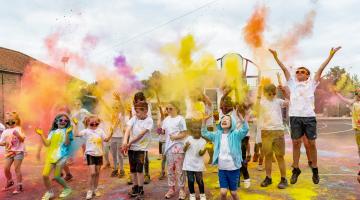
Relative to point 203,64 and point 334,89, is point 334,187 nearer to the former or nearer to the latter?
point 334,89

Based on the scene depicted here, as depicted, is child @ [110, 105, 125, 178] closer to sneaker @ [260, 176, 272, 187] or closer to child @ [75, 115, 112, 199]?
child @ [75, 115, 112, 199]

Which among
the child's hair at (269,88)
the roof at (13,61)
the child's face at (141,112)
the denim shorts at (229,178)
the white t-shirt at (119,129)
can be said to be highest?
the roof at (13,61)

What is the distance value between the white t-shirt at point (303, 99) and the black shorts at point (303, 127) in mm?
76

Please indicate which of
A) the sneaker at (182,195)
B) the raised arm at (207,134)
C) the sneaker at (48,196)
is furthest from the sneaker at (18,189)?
the raised arm at (207,134)

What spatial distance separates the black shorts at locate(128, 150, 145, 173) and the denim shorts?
1564 millimetres

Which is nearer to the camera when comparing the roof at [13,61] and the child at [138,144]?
the child at [138,144]

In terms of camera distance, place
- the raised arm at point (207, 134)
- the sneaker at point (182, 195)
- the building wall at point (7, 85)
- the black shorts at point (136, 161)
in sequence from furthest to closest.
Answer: the building wall at point (7, 85) → the black shorts at point (136, 161) → the sneaker at point (182, 195) → the raised arm at point (207, 134)

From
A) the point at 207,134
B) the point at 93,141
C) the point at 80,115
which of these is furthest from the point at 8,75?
the point at 207,134

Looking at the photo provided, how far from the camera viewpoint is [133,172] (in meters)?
5.88

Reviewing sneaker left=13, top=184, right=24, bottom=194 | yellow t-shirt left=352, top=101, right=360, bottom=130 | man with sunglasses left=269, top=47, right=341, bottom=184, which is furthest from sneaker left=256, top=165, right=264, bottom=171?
sneaker left=13, top=184, right=24, bottom=194

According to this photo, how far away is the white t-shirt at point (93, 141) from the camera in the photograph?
5.96 m

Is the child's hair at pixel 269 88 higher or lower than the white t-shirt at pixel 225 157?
higher

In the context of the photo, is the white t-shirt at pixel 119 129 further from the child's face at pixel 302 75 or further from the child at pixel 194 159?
the child's face at pixel 302 75

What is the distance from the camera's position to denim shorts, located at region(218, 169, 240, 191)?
490 cm
